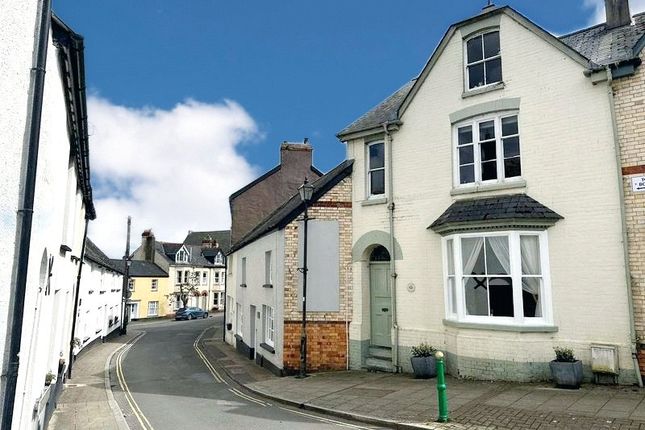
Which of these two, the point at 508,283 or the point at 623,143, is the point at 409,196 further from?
the point at 623,143

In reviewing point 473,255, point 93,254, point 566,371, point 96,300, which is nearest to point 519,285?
point 473,255

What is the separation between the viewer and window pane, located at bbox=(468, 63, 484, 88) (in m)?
12.7

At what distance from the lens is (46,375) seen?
895 cm

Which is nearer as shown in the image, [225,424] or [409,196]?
[225,424]

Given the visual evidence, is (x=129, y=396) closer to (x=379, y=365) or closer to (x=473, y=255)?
(x=379, y=365)

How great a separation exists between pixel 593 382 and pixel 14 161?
11659 mm

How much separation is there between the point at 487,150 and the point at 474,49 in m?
3.08

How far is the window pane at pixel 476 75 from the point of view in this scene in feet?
41.7

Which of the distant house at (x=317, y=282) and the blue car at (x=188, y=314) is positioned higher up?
the distant house at (x=317, y=282)

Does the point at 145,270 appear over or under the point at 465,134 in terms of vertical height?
under

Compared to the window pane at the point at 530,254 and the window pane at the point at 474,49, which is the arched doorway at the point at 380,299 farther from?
the window pane at the point at 474,49

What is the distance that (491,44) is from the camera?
41.6ft

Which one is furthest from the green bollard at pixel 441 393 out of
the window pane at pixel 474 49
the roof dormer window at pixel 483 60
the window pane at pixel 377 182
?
the window pane at pixel 474 49

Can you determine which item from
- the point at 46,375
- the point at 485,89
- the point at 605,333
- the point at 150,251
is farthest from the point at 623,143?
the point at 150,251
